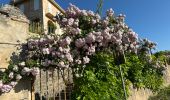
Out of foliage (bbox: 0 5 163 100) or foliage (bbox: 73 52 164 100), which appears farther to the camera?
foliage (bbox: 73 52 164 100)

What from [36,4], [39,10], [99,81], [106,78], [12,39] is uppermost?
[36,4]

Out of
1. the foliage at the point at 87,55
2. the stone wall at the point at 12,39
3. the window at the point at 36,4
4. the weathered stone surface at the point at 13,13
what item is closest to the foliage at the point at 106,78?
the foliage at the point at 87,55

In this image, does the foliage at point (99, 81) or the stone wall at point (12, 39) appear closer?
the stone wall at point (12, 39)

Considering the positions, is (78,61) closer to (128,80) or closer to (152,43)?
(128,80)

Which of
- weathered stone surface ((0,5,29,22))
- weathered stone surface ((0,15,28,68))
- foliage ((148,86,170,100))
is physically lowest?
foliage ((148,86,170,100))

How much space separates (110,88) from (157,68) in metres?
5.09

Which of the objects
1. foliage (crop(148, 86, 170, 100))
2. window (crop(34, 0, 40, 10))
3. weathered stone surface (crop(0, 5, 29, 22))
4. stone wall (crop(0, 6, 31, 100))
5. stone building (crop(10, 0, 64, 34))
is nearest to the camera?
stone wall (crop(0, 6, 31, 100))

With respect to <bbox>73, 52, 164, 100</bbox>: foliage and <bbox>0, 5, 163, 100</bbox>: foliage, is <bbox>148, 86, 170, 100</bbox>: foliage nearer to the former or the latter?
<bbox>73, 52, 164, 100</bbox>: foliage

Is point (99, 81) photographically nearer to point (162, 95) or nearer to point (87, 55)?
point (87, 55)

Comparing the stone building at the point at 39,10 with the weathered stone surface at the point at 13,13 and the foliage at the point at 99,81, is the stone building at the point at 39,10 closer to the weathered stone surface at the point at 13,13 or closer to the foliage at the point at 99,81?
the foliage at the point at 99,81

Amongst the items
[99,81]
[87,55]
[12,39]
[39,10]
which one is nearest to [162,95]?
[99,81]

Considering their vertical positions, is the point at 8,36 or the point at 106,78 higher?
the point at 8,36

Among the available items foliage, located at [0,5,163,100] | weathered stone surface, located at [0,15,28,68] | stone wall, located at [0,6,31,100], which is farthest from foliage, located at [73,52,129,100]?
weathered stone surface, located at [0,15,28,68]

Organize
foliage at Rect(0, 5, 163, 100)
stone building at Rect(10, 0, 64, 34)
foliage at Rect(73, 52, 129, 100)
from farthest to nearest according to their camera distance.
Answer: stone building at Rect(10, 0, 64, 34) → foliage at Rect(73, 52, 129, 100) → foliage at Rect(0, 5, 163, 100)
